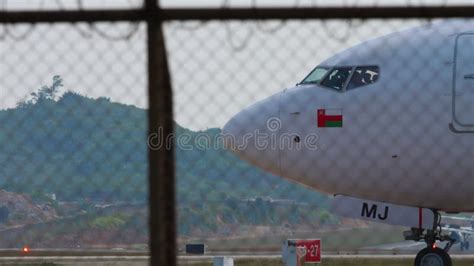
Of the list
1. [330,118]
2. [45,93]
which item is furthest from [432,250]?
[45,93]

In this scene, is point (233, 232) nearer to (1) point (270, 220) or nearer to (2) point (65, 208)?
(1) point (270, 220)

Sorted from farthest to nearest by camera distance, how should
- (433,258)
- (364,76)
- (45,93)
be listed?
(433,258) < (364,76) < (45,93)

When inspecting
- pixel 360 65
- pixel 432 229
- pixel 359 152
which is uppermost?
pixel 360 65

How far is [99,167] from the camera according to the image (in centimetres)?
808

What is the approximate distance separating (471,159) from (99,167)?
22.7 ft

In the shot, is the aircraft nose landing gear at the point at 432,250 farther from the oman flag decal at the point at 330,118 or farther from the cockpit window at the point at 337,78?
the cockpit window at the point at 337,78

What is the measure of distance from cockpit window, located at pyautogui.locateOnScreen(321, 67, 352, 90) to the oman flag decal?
1.65ft

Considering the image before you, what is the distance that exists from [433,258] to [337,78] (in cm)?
258

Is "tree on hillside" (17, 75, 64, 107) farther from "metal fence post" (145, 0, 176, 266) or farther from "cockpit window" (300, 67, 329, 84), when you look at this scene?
"cockpit window" (300, 67, 329, 84)

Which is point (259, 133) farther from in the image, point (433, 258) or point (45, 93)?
point (45, 93)

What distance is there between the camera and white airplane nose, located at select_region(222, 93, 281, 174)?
1469 centimetres

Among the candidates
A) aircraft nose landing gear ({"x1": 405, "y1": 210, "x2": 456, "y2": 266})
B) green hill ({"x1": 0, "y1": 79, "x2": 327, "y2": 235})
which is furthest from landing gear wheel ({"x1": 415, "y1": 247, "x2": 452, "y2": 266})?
green hill ({"x1": 0, "y1": 79, "x2": 327, "y2": 235})

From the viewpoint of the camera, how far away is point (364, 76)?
1487 centimetres

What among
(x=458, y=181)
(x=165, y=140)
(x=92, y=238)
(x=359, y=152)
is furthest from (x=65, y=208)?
(x=92, y=238)
